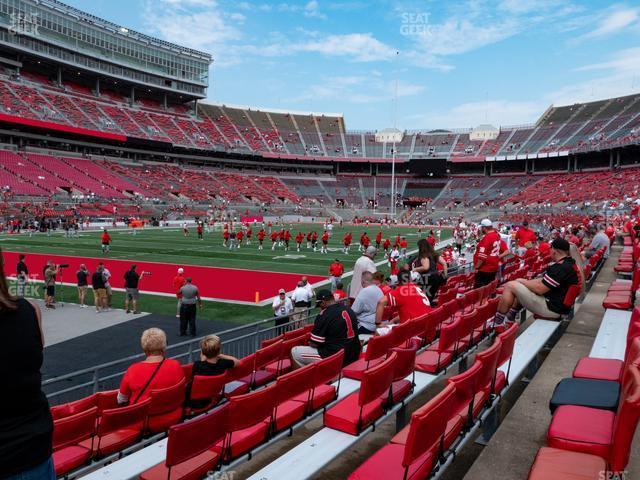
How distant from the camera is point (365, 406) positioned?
13.1 feet

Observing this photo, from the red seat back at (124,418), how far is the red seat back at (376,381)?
1770 millimetres

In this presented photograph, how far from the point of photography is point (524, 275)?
955 centimetres

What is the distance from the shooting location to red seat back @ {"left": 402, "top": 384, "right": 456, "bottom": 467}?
2.62 meters

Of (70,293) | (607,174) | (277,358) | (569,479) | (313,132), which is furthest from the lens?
(313,132)

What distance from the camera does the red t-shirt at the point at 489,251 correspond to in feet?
29.3

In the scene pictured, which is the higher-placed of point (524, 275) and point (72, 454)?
point (524, 275)

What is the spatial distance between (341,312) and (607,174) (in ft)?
223

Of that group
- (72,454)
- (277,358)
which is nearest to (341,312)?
(277,358)

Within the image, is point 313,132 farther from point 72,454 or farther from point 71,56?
point 72,454

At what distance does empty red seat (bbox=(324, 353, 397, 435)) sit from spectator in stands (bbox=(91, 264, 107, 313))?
10.9 m

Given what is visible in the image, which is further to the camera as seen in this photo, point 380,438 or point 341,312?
point 341,312

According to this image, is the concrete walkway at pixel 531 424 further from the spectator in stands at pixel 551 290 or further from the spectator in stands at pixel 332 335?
the spectator in stands at pixel 332 335

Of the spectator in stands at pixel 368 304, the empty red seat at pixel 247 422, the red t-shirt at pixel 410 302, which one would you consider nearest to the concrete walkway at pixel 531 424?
the empty red seat at pixel 247 422

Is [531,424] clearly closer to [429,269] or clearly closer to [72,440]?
[72,440]
